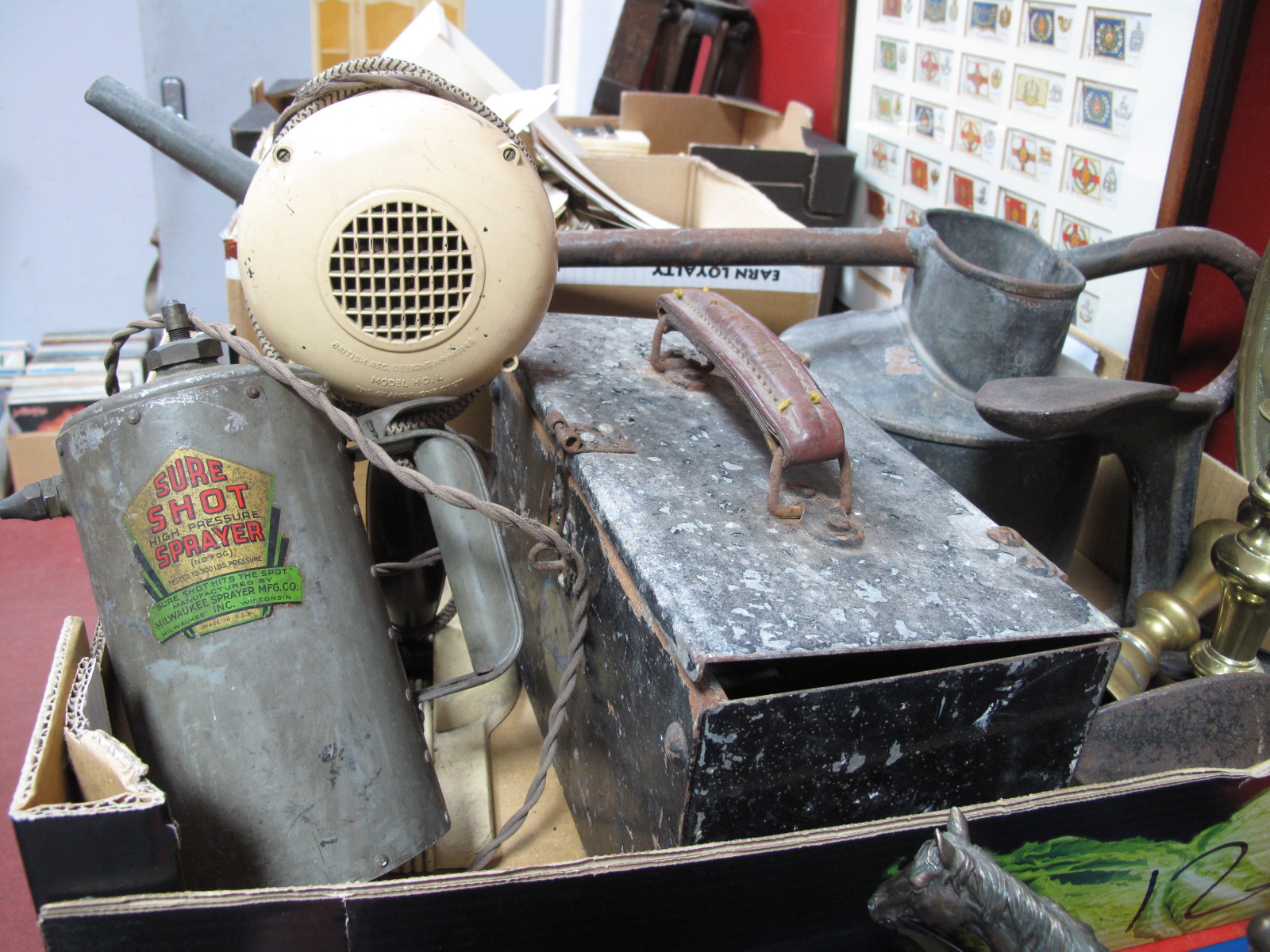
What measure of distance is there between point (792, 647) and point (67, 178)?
9.12 ft

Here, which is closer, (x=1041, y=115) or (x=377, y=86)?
(x=377, y=86)

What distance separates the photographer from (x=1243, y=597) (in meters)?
0.77

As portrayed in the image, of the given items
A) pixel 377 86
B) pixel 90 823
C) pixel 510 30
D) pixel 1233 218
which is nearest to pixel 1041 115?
pixel 1233 218

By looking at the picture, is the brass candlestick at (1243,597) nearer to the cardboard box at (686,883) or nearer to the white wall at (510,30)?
the cardboard box at (686,883)

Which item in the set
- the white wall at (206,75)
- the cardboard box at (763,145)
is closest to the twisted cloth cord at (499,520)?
the cardboard box at (763,145)

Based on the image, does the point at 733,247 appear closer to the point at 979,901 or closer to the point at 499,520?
the point at 499,520

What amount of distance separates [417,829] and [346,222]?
424 millimetres

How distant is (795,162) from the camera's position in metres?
1.73

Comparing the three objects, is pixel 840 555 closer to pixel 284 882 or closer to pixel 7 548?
pixel 284 882

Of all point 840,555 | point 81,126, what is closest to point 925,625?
point 840,555

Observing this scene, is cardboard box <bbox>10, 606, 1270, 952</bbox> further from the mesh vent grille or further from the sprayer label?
the mesh vent grille

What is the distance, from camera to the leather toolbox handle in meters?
0.66

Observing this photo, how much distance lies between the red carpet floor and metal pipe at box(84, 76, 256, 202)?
2.27 ft

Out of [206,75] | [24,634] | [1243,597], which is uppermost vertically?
[206,75]
